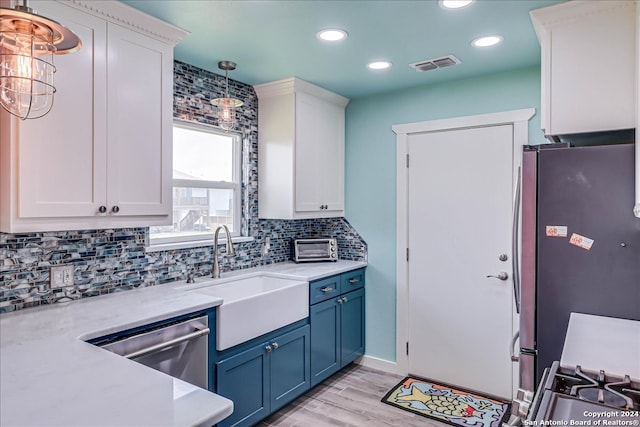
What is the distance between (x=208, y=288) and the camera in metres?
2.71

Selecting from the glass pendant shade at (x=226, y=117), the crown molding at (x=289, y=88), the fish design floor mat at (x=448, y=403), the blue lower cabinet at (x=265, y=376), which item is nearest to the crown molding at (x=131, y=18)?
the glass pendant shade at (x=226, y=117)

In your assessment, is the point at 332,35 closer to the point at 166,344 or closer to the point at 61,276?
the point at 166,344

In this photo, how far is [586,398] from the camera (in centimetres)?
115

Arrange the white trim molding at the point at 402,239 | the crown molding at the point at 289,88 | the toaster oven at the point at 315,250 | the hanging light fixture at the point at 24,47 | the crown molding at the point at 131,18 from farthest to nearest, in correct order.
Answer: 1. the toaster oven at the point at 315,250
2. the white trim molding at the point at 402,239
3. the crown molding at the point at 289,88
4. the crown molding at the point at 131,18
5. the hanging light fixture at the point at 24,47

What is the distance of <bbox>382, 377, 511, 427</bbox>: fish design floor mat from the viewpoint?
106 inches

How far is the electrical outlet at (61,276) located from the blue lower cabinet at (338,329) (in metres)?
1.48

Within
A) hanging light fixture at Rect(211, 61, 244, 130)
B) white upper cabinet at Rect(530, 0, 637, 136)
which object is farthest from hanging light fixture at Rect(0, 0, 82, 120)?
white upper cabinet at Rect(530, 0, 637, 136)

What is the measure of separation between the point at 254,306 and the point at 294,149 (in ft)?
4.25

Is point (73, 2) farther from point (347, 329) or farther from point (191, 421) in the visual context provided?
point (347, 329)

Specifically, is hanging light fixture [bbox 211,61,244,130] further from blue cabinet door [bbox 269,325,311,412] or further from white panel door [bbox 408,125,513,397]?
blue cabinet door [bbox 269,325,311,412]

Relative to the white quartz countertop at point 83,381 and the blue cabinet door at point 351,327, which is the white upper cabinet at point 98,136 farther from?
the blue cabinet door at point 351,327

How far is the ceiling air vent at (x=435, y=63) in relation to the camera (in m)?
2.67

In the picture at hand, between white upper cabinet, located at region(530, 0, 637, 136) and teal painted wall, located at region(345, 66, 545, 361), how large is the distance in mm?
1099

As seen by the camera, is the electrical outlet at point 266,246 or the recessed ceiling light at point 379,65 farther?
the electrical outlet at point 266,246
